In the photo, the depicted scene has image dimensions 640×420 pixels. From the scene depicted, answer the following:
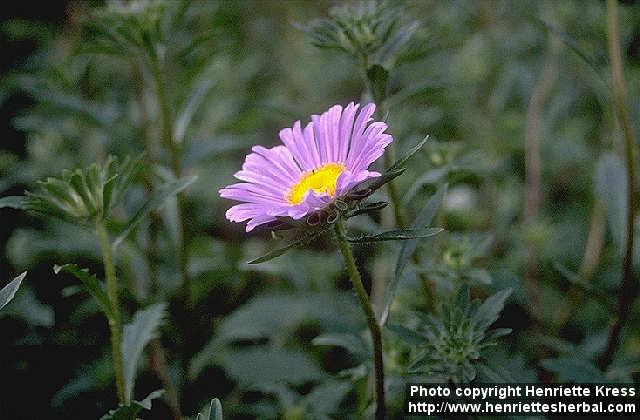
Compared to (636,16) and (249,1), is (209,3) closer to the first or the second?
Answer: (249,1)

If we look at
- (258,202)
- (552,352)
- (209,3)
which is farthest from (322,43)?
(209,3)

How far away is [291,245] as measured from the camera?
874 millimetres

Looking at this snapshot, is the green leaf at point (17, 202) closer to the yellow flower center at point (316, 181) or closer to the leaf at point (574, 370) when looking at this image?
the yellow flower center at point (316, 181)

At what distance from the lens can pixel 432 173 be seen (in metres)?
1.31

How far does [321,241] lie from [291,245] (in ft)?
5.12

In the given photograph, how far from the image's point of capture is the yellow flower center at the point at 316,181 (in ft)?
3.40

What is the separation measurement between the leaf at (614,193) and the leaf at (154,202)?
879 millimetres

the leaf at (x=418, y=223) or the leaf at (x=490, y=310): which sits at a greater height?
the leaf at (x=418, y=223)

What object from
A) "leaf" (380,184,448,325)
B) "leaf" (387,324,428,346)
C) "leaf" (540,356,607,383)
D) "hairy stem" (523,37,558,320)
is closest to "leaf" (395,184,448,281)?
"leaf" (380,184,448,325)

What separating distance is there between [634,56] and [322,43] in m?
1.59

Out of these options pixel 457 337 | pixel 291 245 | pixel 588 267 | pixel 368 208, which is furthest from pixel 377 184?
pixel 588 267

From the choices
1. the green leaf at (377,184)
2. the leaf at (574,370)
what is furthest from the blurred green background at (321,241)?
the green leaf at (377,184)

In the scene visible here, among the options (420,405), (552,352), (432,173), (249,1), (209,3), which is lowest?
(420,405)

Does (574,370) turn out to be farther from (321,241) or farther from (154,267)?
(321,241)
